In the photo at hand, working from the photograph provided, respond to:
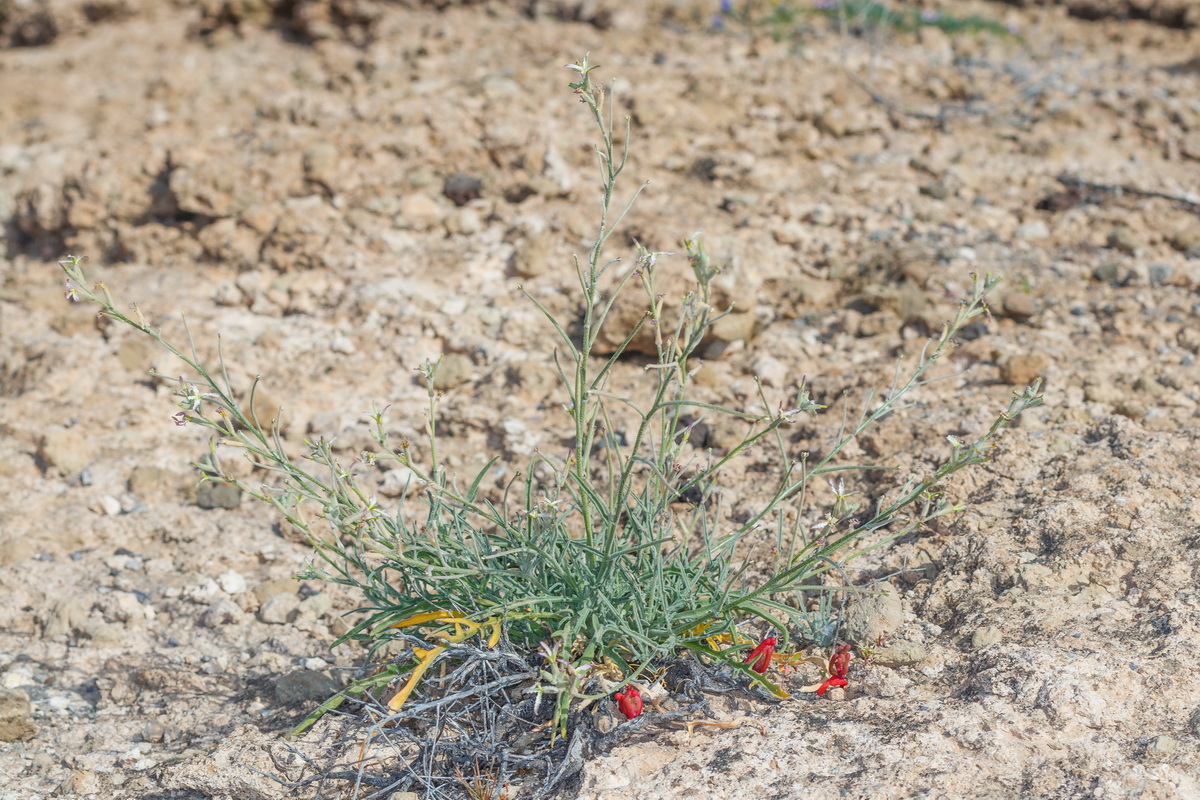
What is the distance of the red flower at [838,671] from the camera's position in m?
2.00

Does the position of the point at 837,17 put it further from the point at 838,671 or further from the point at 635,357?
the point at 838,671

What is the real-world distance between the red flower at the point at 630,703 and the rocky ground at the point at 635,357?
0.06 meters

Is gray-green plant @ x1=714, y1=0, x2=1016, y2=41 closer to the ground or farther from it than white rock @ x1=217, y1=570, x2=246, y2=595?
farther from it

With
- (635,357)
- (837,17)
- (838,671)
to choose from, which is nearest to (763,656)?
(838,671)

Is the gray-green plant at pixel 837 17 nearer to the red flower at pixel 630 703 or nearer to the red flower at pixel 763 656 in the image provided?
the red flower at pixel 763 656

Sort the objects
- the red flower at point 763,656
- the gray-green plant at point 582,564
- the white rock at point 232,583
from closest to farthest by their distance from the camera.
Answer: the gray-green plant at point 582,564, the red flower at point 763,656, the white rock at point 232,583

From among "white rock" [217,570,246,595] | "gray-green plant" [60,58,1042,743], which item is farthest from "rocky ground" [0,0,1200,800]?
"gray-green plant" [60,58,1042,743]

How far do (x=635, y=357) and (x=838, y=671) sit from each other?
1599 millimetres

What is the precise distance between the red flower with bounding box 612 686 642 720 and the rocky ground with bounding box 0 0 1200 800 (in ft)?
0.20

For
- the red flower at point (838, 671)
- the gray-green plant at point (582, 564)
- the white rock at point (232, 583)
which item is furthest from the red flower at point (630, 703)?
the white rock at point (232, 583)

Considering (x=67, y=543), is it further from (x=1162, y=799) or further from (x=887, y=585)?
(x=1162, y=799)

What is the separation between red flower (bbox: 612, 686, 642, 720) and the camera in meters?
1.88

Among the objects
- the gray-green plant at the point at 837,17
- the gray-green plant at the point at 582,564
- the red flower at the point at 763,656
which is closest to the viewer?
the gray-green plant at the point at 582,564

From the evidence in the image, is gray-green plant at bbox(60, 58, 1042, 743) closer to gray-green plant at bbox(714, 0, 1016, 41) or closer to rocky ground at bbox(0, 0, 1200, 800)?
rocky ground at bbox(0, 0, 1200, 800)
